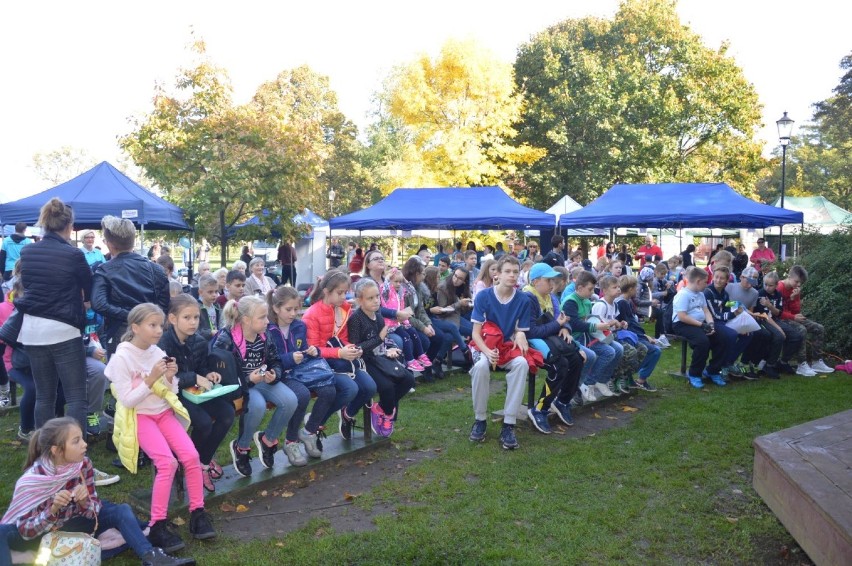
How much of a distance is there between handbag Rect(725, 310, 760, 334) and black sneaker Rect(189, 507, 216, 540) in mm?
6853

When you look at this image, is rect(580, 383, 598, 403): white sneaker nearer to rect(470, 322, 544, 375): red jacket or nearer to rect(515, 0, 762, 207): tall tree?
rect(470, 322, 544, 375): red jacket

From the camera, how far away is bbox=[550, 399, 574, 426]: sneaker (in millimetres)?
6371

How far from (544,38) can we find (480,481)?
99.8 feet

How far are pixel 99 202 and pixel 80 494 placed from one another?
1013 cm

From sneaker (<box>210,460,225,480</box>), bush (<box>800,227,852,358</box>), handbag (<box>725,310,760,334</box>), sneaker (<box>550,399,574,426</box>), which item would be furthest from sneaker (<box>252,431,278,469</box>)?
bush (<box>800,227,852,358</box>)

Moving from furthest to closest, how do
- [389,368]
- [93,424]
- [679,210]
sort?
[679,210]
[93,424]
[389,368]

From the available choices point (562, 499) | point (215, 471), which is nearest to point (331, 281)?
point (215, 471)

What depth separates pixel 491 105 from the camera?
89.4 feet

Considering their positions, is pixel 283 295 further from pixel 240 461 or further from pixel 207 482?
pixel 207 482

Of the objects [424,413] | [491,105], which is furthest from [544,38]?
[424,413]

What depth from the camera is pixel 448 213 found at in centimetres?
1596

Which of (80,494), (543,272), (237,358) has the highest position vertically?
(543,272)

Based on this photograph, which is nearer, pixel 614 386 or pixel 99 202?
pixel 614 386

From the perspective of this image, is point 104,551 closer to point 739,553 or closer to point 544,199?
point 739,553
